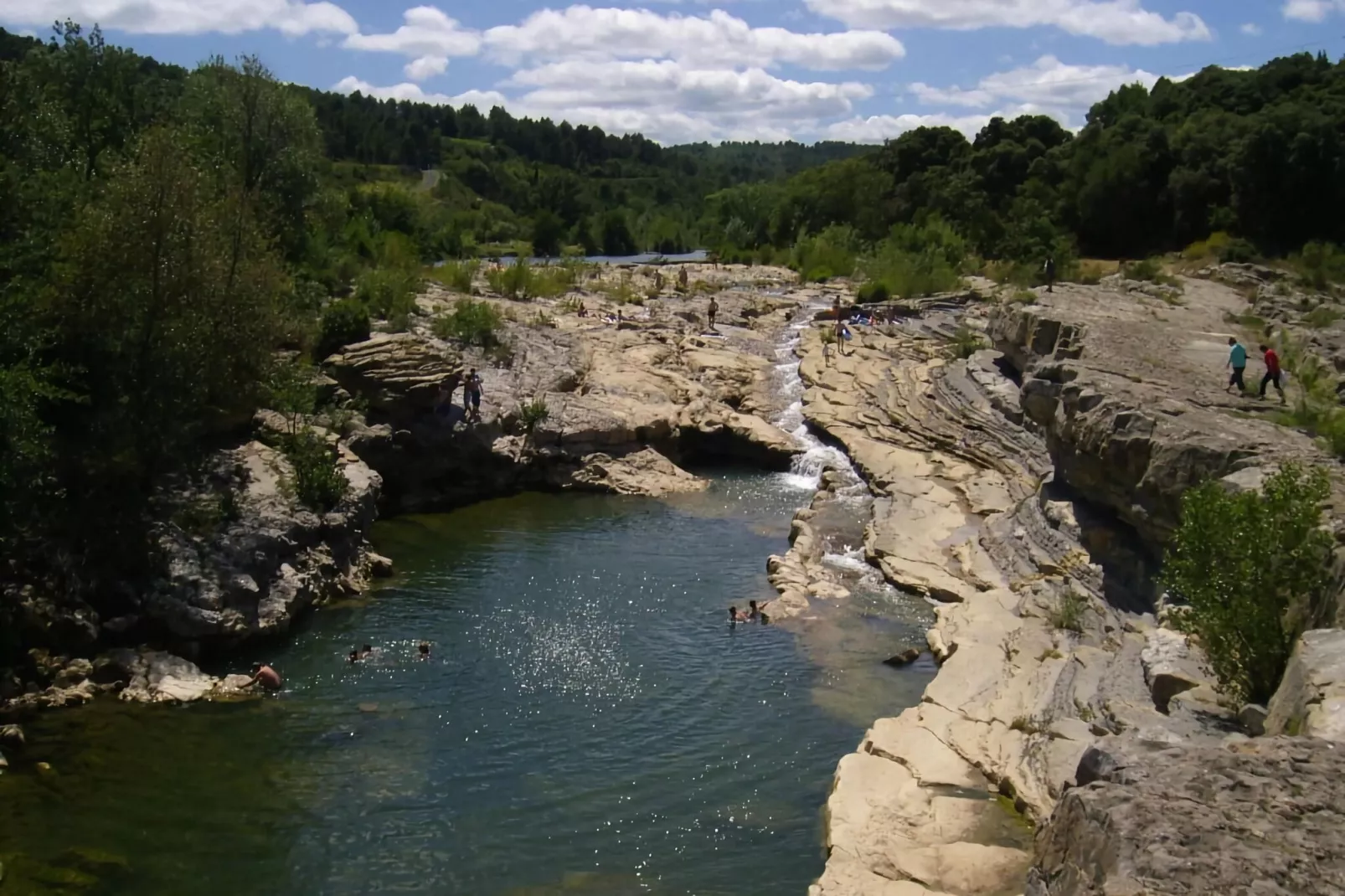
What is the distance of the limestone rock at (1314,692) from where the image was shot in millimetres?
10031

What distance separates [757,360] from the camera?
142 ft

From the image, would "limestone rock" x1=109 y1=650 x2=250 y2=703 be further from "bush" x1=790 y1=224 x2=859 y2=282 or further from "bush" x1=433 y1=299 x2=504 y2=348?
"bush" x1=790 y1=224 x2=859 y2=282

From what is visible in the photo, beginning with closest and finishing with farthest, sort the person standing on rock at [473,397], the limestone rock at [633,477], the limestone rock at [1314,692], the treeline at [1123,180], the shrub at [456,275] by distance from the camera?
the limestone rock at [1314,692] < the person standing on rock at [473,397] < the limestone rock at [633,477] < the shrub at [456,275] < the treeline at [1123,180]

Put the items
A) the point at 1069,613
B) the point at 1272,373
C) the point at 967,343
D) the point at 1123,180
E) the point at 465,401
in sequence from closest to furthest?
the point at 1069,613 < the point at 1272,373 < the point at 465,401 < the point at 967,343 < the point at 1123,180

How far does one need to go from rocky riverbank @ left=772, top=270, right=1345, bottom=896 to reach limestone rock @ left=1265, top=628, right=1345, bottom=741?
42mm

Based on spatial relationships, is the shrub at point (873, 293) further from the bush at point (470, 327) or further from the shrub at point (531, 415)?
the shrub at point (531, 415)

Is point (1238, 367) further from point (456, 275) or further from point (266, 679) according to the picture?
point (456, 275)

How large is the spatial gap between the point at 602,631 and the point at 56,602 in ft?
31.8

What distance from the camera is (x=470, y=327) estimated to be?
36.5 meters

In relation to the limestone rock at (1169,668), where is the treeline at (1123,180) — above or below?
above

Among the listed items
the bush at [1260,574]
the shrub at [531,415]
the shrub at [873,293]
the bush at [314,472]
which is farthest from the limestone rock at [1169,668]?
the shrub at [873,293]

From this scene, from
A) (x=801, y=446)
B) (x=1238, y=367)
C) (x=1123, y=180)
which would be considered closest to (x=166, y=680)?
(x=801, y=446)

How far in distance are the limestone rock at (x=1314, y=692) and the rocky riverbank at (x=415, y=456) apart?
51.6 ft

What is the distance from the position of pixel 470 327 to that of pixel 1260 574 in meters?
27.2
